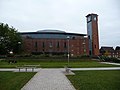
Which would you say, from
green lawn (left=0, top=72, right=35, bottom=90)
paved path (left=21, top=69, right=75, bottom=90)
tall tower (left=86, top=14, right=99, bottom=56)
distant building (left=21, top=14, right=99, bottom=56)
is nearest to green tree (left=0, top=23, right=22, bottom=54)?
distant building (left=21, top=14, right=99, bottom=56)

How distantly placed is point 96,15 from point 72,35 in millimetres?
19682

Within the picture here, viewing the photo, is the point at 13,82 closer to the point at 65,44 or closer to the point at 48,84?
the point at 48,84

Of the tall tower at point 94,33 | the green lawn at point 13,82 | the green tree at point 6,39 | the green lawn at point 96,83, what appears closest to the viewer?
the green lawn at point 96,83

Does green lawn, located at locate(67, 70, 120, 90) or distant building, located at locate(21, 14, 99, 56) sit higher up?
distant building, located at locate(21, 14, 99, 56)

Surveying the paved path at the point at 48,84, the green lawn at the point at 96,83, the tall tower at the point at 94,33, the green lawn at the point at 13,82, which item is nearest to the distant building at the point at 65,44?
the tall tower at the point at 94,33

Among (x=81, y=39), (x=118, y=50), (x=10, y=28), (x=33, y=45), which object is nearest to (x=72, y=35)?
(x=81, y=39)

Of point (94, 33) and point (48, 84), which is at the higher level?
point (94, 33)

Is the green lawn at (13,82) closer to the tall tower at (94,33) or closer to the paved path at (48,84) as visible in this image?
the paved path at (48,84)

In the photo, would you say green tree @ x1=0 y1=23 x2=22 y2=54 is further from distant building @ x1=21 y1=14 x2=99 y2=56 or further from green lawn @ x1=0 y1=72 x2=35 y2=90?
green lawn @ x1=0 y1=72 x2=35 y2=90

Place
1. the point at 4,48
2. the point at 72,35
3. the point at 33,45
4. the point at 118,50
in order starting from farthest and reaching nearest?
1. the point at 118,50
2. the point at 72,35
3. the point at 33,45
4. the point at 4,48

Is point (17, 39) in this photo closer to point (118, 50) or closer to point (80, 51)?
point (80, 51)

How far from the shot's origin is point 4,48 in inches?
3248

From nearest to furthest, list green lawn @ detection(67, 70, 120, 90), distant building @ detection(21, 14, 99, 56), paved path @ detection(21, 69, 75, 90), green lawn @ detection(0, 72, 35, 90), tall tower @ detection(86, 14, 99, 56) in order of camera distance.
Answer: paved path @ detection(21, 69, 75, 90)
green lawn @ detection(67, 70, 120, 90)
green lawn @ detection(0, 72, 35, 90)
distant building @ detection(21, 14, 99, 56)
tall tower @ detection(86, 14, 99, 56)

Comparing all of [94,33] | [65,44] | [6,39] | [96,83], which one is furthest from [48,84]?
[94,33]
